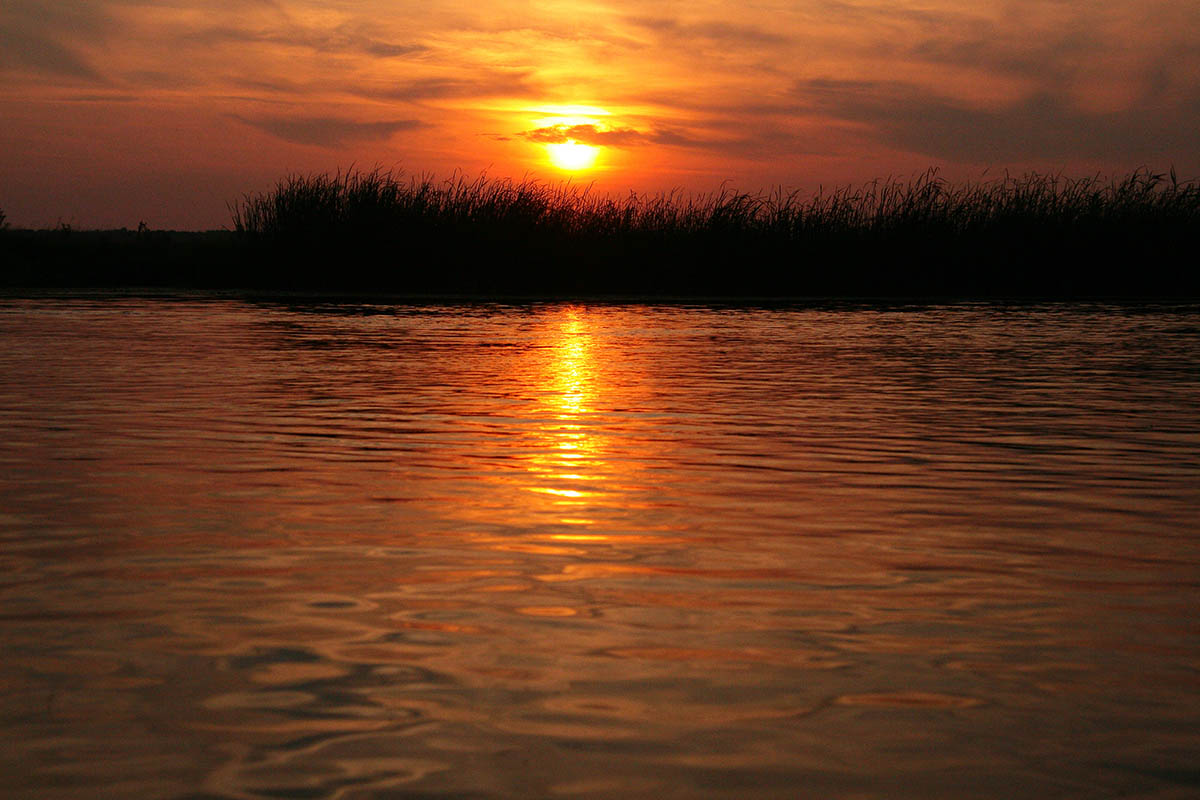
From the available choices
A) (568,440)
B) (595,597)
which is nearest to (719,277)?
(568,440)

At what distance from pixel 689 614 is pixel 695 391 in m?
6.39

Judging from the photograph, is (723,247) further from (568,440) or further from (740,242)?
(568,440)

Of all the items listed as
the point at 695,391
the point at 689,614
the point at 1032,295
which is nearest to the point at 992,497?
the point at 689,614

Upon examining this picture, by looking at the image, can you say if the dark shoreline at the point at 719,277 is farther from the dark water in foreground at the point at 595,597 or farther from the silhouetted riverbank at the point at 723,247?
the dark water in foreground at the point at 595,597

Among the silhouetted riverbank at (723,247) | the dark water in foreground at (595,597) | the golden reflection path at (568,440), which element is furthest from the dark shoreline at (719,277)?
the dark water in foreground at (595,597)

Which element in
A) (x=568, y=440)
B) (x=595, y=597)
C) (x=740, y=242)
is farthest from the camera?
(x=740, y=242)

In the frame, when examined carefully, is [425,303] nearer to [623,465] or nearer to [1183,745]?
[623,465]

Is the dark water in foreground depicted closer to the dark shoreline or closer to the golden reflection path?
the golden reflection path

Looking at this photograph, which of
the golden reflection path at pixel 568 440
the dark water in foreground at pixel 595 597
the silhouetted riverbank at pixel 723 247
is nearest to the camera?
the dark water in foreground at pixel 595 597

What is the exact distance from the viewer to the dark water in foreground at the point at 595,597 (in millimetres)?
2820

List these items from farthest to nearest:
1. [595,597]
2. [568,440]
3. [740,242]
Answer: [740,242] → [568,440] → [595,597]

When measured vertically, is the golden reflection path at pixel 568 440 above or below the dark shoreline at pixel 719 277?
below

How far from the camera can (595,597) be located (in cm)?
411

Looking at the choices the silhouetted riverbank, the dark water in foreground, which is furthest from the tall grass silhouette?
the dark water in foreground
